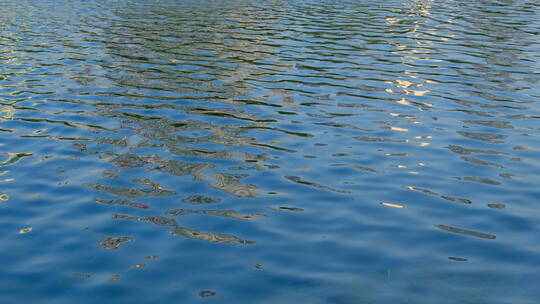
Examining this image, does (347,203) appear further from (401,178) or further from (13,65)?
(13,65)

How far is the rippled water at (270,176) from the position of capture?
8.45 m

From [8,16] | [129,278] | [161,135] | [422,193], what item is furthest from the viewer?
[8,16]

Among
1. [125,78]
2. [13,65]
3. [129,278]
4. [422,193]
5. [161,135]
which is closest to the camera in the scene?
[129,278]

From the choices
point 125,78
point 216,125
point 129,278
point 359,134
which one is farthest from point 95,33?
point 129,278

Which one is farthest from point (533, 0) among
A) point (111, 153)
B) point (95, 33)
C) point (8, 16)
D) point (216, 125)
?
point (111, 153)

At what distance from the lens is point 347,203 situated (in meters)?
11.0

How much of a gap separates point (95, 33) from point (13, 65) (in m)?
8.70

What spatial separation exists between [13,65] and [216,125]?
40.3 feet

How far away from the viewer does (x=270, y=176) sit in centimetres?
1223

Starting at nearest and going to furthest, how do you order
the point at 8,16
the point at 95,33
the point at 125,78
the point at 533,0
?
the point at 125,78
the point at 95,33
the point at 8,16
the point at 533,0

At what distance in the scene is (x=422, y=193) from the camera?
11414mm

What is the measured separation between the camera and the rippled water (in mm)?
8445

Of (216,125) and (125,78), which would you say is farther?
(125,78)

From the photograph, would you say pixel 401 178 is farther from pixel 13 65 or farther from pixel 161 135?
pixel 13 65
